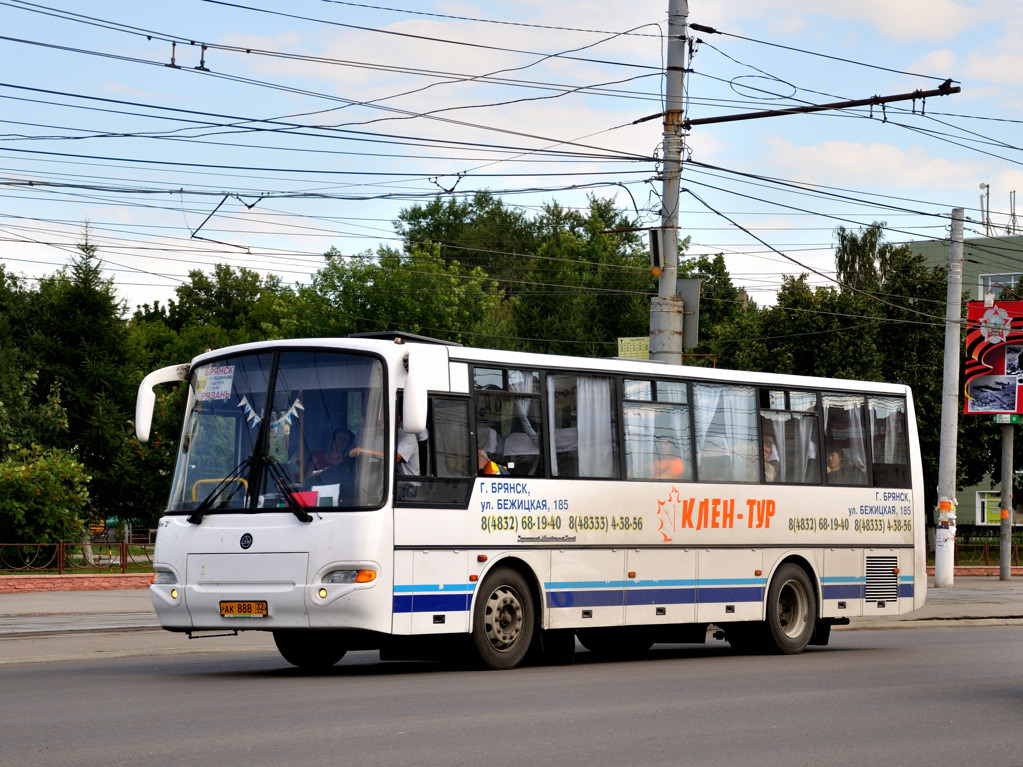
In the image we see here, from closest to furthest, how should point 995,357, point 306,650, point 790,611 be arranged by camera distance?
point 306,650 → point 790,611 → point 995,357

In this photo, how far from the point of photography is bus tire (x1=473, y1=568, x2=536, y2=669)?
582 inches

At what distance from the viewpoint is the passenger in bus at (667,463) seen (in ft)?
56.1

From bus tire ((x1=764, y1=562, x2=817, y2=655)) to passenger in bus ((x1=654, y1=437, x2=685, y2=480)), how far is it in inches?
81.5

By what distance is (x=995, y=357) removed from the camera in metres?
40.6

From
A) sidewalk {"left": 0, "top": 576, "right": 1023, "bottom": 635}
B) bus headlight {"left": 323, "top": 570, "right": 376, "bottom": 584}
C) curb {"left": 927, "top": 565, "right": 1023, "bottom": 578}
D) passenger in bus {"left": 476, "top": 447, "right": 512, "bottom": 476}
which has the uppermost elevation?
passenger in bus {"left": 476, "top": 447, "right": 512, "bottom": 476}

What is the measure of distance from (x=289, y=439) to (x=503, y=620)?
2.72m

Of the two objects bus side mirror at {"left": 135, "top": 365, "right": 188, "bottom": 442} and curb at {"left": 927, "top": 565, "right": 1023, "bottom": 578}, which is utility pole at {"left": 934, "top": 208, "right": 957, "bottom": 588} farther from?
bus side mirror at {"left": 135, "top": 365, "right": 188, "bottom": 442}

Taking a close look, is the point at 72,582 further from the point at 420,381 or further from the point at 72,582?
the point at 420,381

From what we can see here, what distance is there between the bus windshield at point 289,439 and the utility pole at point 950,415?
996 inches

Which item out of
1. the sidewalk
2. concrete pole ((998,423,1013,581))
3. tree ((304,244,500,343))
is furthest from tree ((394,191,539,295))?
the sidewalk

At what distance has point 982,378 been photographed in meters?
40.8

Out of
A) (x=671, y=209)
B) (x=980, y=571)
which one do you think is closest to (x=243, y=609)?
(x=671, y=209)

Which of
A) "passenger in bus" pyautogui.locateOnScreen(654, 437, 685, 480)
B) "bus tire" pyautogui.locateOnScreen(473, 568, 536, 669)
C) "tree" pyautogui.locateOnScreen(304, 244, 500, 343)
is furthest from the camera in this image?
"tree" pyautogui.locateOnScreen(304, 244, 500, 343)

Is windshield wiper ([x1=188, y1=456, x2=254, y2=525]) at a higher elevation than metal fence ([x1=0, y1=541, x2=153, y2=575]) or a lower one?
higher
